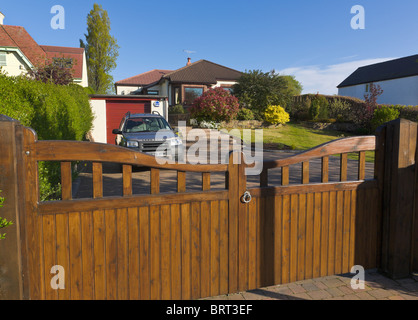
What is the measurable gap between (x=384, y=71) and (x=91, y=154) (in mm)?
48203

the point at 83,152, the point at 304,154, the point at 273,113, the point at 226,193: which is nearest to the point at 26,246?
the point at 83,152

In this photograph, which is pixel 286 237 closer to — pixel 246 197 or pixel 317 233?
pixel 317 233

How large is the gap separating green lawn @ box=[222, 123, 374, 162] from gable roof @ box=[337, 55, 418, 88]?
22.3 metres

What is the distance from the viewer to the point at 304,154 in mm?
3375

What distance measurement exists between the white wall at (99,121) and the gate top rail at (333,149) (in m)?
17.9

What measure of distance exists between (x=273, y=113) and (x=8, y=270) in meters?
21.9

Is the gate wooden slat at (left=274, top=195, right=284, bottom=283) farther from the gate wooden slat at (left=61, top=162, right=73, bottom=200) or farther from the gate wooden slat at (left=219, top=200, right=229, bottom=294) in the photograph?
the gate wooden slat at (left=61, top=162, right=73, bottom=200)

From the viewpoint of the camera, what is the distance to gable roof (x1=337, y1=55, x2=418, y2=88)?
37969 mm

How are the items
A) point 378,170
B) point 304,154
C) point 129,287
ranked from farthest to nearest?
1. point 378,170
2. point 304,154
3. point 129,287

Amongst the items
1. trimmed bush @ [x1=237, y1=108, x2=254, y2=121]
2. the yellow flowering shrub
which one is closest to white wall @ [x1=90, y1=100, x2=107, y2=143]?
trimmed bush @ [x1=237, y1=108, x2=254, y2=121]

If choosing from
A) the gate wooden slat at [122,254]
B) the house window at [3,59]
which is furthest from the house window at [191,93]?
the gate wooden slat at [122,254]

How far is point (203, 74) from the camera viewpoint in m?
33.2

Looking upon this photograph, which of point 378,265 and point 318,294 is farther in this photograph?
point 378,265

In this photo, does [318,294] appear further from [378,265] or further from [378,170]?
[378,170]
